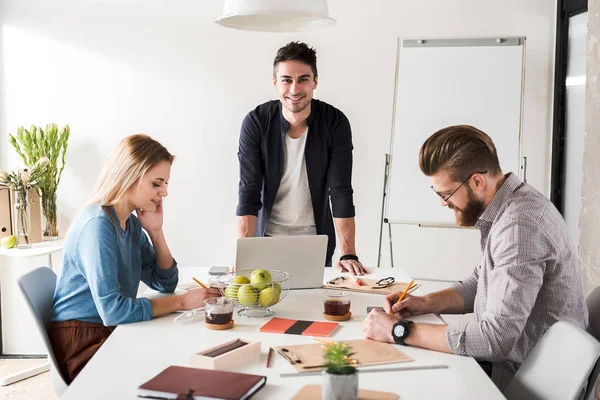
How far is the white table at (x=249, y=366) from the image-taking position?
1.47 meters

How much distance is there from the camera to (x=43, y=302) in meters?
2.18

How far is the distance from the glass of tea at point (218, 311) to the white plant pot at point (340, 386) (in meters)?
0.67

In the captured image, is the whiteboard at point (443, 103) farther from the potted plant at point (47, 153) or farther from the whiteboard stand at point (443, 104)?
the potted plant at point (47, 153)

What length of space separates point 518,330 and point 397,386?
0.41 m

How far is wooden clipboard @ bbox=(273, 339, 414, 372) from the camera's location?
164cm

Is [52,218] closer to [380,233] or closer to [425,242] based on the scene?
[380,233]

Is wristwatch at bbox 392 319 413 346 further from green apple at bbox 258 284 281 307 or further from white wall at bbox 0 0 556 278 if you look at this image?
white wall at bbox 0 0 556 278

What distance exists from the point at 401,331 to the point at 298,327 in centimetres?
31

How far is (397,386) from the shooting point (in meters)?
1.51

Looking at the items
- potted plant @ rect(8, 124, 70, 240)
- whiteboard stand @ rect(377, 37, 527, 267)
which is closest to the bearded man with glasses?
whiteboard stand @ rect(377, 37, 527, 267)

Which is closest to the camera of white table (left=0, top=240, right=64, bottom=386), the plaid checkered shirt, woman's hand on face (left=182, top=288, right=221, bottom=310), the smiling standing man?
the plaid checkered shirt

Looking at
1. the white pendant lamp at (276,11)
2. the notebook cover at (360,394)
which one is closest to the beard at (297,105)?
the white pendant lamp at (276,11)

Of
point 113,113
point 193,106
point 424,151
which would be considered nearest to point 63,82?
point 113,113

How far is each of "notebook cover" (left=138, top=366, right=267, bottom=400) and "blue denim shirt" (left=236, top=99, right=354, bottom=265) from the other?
1682mm
